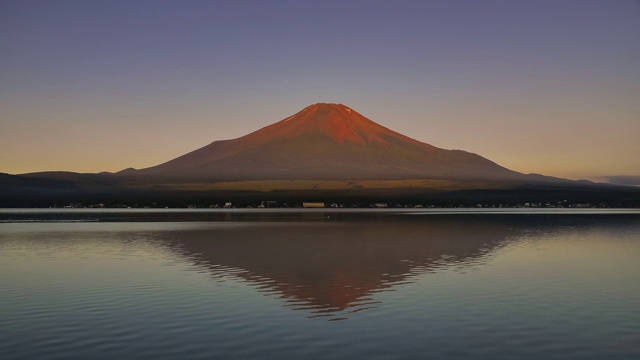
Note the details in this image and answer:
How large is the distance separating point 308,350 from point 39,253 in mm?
38992

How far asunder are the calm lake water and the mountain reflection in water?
14 cm

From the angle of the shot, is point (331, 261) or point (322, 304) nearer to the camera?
point (322, 304)

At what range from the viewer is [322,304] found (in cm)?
2712

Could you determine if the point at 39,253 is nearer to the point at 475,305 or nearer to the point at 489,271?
the point at 489,271

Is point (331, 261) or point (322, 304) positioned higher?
point (331, 261)

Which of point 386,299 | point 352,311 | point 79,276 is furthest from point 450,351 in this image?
point 79,276

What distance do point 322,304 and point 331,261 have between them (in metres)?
17.9

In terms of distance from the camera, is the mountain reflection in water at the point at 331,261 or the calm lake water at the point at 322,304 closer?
the calm lake water at the point at 322,304

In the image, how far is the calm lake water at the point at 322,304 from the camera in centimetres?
1917

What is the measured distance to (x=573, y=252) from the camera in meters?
51.2

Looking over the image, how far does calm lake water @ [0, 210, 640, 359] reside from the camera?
19172mm

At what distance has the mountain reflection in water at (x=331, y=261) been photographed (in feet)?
98.5

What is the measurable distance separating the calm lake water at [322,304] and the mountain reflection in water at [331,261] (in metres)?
0.14

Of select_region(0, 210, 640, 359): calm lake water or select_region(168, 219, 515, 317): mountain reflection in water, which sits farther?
select_region(168, 219, 515, 317): mountain reflection in water
